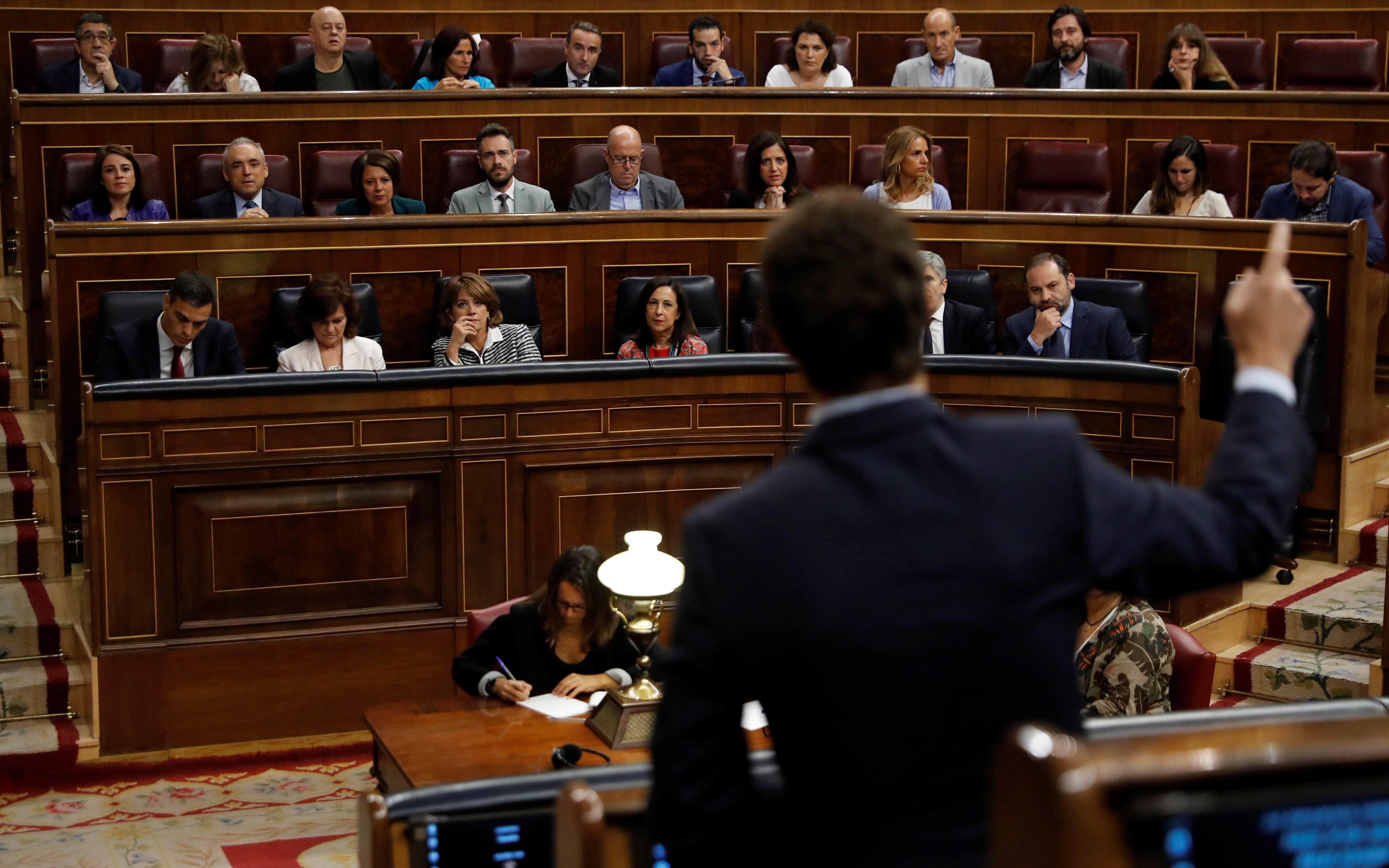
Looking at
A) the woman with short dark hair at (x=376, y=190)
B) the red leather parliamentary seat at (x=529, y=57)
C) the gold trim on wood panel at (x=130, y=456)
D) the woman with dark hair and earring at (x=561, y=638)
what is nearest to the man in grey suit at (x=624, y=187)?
the woman with short dark hair at (x=376, y=190)

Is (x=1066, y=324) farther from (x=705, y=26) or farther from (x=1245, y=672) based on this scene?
(x=705, y=26)

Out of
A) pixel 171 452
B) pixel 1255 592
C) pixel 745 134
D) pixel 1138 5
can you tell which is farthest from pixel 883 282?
pixel 1138 5

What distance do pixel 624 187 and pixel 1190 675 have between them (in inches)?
A: 113

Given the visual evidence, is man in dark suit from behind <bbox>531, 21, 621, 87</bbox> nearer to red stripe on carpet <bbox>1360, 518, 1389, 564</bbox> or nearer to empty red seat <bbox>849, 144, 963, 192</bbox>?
empty red seat <bbox>849, 144, 963, 192</bbox>

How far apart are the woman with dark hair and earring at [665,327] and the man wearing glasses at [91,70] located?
2329 millimetres

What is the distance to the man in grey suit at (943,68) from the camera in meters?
6.04

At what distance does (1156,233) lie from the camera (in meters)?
4.63

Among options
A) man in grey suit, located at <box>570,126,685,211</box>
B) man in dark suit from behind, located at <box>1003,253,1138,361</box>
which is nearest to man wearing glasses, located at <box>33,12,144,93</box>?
man in grey suit, located at <box>570,126,685,211</box>

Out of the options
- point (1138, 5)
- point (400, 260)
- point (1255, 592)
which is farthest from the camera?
point (1138, 5)

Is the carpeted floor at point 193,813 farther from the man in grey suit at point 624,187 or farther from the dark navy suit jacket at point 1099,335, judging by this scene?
the dark navy suit jacket at point 1099,335

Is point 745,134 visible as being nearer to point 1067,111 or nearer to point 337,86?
point 1067,111

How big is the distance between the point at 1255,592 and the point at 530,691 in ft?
7.09

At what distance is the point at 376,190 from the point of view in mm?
4891

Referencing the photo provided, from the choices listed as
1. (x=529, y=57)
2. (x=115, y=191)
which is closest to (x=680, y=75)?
(x=529, y=57)
